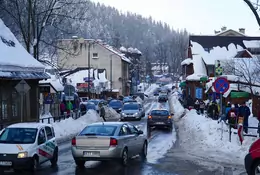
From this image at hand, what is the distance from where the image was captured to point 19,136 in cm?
1398

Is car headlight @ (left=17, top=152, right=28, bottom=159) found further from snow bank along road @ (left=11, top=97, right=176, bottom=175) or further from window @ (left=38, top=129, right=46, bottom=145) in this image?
window @ (left=38, top=129, right=46, bottom=145)

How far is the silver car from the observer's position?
13883mm

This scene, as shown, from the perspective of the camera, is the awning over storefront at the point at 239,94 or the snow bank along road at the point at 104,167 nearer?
the snow bank along road at the point at 104,167

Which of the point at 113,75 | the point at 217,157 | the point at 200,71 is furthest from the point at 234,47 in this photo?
the point at 217,157

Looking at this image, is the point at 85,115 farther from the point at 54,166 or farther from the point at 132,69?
the point at 132,69

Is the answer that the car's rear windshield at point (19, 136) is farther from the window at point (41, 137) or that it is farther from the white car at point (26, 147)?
the window at point (41, 137)

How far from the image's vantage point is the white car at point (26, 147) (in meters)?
12.7

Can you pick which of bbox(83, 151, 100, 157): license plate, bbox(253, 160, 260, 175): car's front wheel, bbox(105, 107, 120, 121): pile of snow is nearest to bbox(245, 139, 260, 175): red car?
bbox(253, 160, 260, 175): car's front wheel

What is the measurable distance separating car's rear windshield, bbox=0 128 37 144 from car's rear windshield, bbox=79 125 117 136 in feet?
5.18

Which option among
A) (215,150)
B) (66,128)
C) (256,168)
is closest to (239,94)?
(66,128)

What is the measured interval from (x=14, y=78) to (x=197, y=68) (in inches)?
1776

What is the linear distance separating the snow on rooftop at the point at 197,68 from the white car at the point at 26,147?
5150 cm

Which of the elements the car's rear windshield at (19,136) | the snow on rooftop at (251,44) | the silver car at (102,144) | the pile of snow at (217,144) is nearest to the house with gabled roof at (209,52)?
the snow on rooftop at (251,44)

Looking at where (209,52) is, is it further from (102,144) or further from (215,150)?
(102,144)
